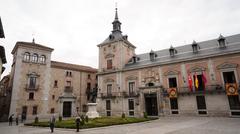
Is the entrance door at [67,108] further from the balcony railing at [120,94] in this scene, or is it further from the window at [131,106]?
the window at [131,106]

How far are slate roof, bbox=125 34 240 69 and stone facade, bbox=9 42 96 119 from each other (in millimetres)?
12924

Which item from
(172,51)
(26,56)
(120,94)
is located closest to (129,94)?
(120,94)

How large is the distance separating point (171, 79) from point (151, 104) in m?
5.14

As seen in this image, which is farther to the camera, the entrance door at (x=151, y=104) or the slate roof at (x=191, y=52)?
the entrance door at (x=151, y=104)

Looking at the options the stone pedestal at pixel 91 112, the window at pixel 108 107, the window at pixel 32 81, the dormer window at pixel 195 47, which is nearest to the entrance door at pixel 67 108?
the window at pixel 32 81

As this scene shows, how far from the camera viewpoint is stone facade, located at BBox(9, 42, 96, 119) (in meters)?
28.5

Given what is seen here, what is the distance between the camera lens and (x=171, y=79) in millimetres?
26000

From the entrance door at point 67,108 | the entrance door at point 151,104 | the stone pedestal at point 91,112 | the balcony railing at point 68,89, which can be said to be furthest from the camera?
the balcony railing at point 68,89

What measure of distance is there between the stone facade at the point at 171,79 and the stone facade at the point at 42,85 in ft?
21.4

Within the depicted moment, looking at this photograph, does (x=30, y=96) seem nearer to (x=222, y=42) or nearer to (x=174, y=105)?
(x=174, y=105)

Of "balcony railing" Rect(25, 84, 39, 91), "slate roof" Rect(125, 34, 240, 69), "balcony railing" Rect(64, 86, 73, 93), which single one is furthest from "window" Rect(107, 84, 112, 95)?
"balcony railing" Rect(25, 84, 39, 91)

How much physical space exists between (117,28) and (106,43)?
4.73m

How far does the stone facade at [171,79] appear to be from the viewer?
70.9 ft

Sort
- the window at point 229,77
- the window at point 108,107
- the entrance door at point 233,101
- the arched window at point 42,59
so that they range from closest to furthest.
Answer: the entrance door at point 233,101 → the window at point 229,77 → the window at point 108,107 → the arched window at point 42,59
